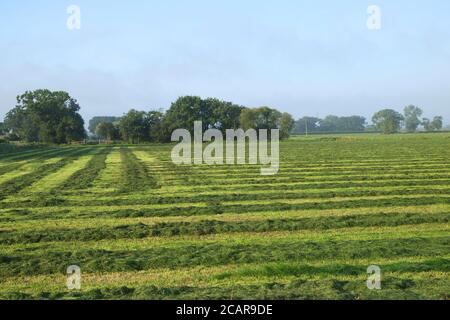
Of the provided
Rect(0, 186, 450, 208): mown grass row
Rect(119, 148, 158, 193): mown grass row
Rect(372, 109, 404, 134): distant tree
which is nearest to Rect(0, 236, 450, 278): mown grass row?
Rect(0, 186, 450, 208): mown grass row

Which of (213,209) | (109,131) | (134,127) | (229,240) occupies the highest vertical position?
(134,127)

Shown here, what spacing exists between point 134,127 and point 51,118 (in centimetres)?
1669

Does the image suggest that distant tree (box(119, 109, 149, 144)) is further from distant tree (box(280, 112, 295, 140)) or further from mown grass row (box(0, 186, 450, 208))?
mown grass row (box(0, 186, 450, 208))

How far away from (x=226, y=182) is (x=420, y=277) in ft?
52.8

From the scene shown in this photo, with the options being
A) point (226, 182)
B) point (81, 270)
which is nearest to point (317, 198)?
point (226, 182)

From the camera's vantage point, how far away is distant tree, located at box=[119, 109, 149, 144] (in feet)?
334

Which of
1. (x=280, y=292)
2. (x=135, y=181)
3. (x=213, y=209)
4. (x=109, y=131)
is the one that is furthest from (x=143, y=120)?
(x=280, y=292)

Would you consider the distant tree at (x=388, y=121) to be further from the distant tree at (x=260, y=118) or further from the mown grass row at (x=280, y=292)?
the mown grass row at (x=280, y=292)

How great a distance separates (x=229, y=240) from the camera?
11.9 m

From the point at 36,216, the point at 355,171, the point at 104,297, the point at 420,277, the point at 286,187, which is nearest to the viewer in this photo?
the point at 104,297

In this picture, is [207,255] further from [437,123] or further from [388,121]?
[437,123]

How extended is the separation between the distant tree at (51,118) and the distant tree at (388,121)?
99160mm
